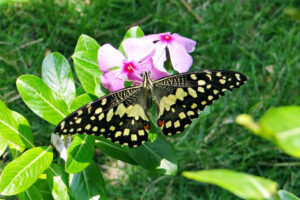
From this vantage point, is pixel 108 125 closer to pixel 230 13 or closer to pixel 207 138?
pixel 207 138

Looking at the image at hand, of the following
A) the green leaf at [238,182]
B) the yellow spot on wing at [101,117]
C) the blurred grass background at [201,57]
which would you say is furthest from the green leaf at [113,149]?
the green leaf at [238,182]

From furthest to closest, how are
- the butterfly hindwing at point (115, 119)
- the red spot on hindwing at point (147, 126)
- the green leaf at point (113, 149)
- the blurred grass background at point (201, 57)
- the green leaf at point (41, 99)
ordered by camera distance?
the blurred grass background at point (201, 57) → the green leaf at point (113, 149) → the green leaf at point (41, 99) → the red spot on hindwing at point (147, 126) → the butterfly hindwing at point (115, 119)

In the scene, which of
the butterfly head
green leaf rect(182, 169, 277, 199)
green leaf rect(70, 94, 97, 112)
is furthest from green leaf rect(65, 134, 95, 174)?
green leaf rect(182, 169, 277, 199)

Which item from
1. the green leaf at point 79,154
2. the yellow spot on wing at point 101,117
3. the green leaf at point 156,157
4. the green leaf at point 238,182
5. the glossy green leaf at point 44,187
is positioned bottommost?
the glossy green leaf at point 44,187

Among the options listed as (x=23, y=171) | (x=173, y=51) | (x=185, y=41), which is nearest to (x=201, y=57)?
(x=185, y=41)

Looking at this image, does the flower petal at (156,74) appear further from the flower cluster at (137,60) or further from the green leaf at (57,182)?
the green leaf at (57,182)

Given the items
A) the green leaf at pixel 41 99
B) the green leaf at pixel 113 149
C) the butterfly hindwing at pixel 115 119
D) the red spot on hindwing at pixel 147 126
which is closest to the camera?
the butterfly hindwing at pixel 115 119

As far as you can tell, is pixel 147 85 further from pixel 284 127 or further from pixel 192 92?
pixel 284 127
